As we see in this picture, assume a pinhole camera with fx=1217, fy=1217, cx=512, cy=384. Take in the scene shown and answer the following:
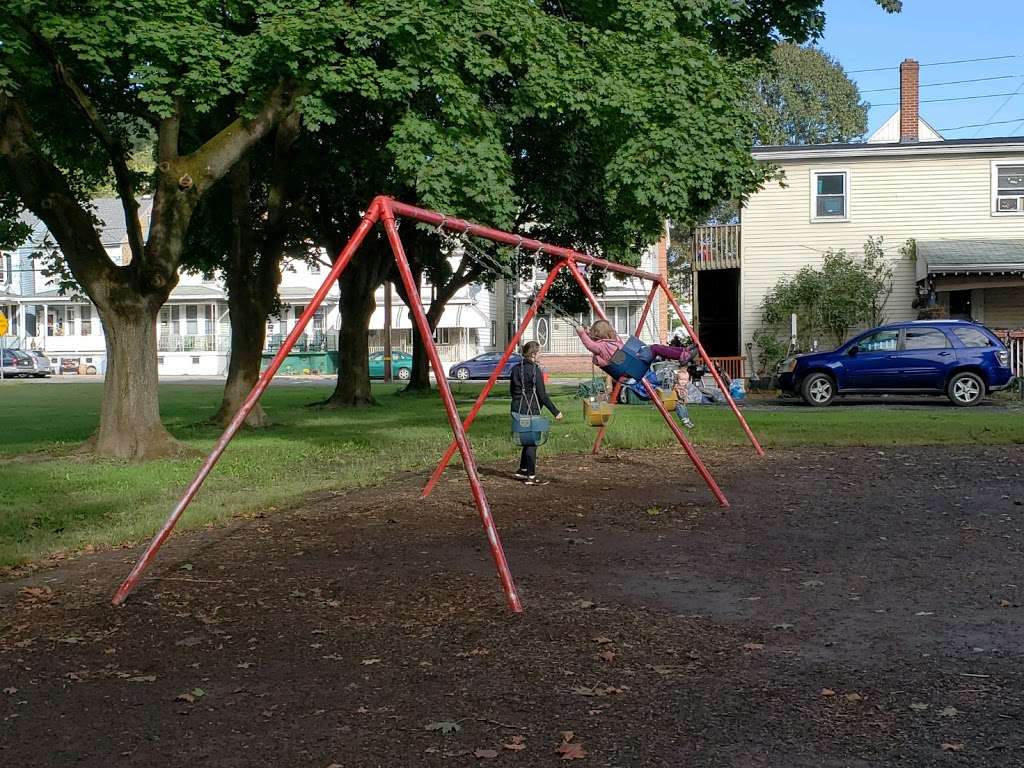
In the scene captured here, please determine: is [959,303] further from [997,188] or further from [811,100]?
[811,100]

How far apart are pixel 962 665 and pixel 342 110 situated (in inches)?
602

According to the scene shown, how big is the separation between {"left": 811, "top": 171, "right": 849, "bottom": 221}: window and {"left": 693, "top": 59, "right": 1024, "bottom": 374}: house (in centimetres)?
3

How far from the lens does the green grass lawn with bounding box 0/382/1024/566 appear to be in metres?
11.5

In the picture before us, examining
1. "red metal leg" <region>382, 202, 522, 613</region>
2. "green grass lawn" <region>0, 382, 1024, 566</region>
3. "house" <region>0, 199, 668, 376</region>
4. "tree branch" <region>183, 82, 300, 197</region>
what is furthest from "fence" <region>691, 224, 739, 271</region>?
"red metal leg" <region>382, 202, 522, 613</region>

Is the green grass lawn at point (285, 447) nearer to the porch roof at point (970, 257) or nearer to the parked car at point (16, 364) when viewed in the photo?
the porch roof at point (970, 257)

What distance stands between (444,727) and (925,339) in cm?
2419

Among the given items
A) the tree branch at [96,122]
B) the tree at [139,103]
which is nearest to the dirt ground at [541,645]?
the tree at [139,103]

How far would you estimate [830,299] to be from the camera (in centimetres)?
3388

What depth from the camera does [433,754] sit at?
4.84 m

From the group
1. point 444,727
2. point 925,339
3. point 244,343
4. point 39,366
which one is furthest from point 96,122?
point 39,366

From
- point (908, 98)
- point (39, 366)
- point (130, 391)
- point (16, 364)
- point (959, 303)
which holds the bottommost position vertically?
point (39, 366)

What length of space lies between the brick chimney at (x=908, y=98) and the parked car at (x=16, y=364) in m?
44.4

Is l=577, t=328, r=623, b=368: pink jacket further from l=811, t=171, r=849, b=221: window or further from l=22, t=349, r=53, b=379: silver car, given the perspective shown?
l=22, t=349, r=53, b=379: silver car

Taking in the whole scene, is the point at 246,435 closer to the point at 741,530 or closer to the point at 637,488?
the point at 637,488
